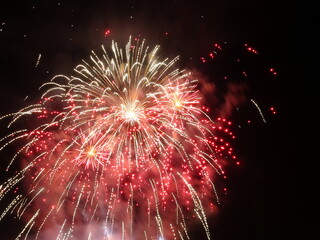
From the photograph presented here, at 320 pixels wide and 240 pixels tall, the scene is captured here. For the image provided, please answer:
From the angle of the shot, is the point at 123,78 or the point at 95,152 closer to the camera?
the point at 123,78

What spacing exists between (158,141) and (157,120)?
→ 1.92 ft

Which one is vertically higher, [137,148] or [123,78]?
[123,78]

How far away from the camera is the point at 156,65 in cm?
1098

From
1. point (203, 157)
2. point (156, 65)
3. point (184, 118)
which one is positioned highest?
point (156, 65)

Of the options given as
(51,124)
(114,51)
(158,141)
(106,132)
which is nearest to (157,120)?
(158,141)

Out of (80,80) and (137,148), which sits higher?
(80,80)

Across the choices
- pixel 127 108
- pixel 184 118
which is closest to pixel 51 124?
pixel 127 108

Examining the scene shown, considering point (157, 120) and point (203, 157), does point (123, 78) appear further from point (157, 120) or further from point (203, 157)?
point (203, 157)

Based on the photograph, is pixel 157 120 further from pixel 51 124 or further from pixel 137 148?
pixel 51 124

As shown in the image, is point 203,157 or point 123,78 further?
point 203,157

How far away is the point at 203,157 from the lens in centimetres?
1154

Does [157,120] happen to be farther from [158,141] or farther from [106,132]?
[106,132]

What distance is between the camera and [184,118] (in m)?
11.4

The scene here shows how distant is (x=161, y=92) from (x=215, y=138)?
6.53ft
